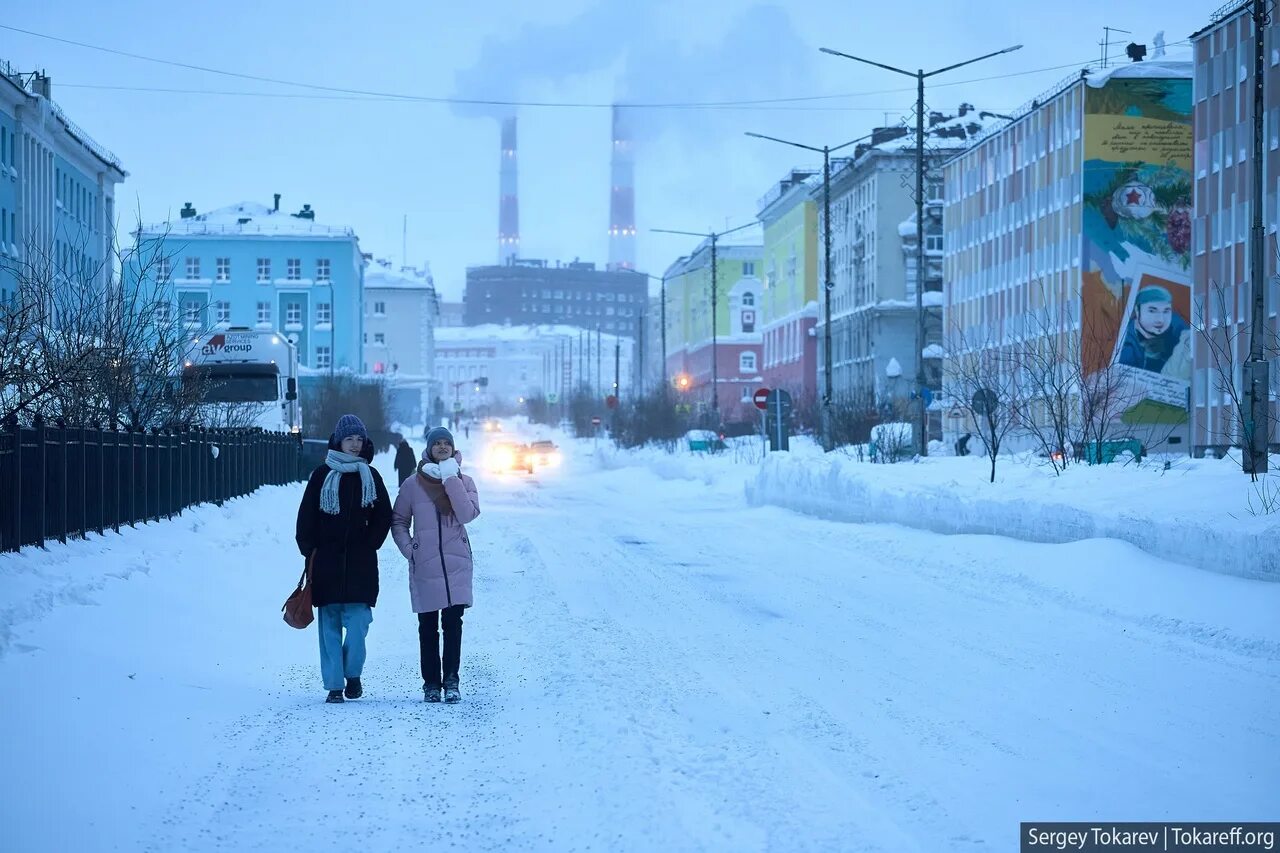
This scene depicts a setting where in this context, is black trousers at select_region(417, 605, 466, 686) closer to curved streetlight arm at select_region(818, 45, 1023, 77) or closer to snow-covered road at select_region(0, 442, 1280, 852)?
snow-covered road at select_region(0, 442, 1280, 852)

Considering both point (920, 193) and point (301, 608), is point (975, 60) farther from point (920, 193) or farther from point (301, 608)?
point (301, 608)

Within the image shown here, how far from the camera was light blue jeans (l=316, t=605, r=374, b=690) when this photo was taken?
1000 cm

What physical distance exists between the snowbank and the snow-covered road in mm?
385

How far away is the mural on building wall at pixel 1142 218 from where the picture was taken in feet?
216

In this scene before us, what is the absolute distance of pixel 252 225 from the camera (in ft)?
381

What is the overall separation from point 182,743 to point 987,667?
17.6 ft

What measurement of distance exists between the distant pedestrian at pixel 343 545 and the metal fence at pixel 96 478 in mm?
4195

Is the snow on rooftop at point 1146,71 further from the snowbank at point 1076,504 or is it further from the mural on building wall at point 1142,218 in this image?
the snowbank at point 1076,504

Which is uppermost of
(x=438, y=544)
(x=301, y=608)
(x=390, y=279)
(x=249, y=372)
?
(x=390, y=279)

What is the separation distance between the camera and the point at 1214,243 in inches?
2240

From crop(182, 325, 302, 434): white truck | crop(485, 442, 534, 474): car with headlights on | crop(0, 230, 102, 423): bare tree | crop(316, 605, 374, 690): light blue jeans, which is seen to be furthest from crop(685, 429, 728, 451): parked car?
crop(316, 605, 374, 690): light blue jeans

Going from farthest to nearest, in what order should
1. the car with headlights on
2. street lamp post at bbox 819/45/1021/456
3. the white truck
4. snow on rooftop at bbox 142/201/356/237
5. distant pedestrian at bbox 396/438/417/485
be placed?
1. snow on rooftop at bbox 142/201/356/237
2. the car with headlights on
3. the white truck
4. distant pedestrian at bbox 396/438/417/485
5. street lamp post at bbox 819/45/1021/456

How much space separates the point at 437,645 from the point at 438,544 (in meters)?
0.62

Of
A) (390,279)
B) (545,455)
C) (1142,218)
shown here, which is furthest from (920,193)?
(390,279)
